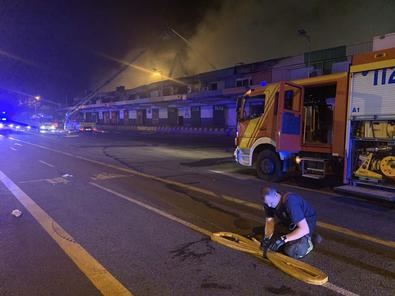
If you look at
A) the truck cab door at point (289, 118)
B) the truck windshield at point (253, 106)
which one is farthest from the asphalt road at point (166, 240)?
the truck windshield at point (253, 106)

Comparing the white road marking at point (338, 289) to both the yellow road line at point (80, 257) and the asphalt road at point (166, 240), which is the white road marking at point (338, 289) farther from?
the yellow road line at point (80, 257)

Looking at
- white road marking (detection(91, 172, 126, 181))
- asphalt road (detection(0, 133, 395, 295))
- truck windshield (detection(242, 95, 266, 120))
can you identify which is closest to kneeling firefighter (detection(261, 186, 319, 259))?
asphalt road (detection(0, 133, 395, 295))

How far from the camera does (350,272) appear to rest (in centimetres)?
400

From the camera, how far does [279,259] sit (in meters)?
4.19

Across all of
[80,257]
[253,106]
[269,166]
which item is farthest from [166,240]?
[253,106]

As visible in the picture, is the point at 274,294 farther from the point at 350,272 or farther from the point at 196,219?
the point at 196,219

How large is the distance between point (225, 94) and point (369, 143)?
2404 centimetres

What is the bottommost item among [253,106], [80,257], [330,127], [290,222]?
[80,257]

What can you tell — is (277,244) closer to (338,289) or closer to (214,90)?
(338,289)

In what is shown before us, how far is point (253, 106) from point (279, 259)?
7.12m

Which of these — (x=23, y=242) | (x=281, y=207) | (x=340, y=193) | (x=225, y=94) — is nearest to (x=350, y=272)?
(x=281, y=207)

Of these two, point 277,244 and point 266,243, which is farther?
point 266,243

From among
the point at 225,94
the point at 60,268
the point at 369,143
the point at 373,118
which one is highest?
the point at 225,94

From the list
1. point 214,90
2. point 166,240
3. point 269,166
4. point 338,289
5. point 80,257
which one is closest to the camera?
point 338,289
